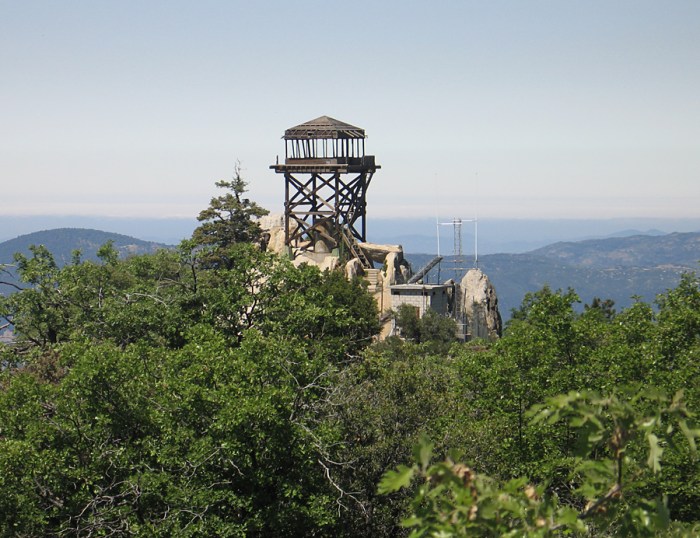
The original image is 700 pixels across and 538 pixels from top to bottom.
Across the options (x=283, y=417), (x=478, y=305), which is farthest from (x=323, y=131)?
(x=283, y=417)

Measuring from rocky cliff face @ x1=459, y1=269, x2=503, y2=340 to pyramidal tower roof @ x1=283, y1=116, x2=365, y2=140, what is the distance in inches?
418

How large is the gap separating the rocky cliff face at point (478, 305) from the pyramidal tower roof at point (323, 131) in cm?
1061

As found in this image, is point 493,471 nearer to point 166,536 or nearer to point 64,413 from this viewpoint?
point 166,536

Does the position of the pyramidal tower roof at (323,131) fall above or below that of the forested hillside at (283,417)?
above

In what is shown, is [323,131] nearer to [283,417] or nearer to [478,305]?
[478,305]

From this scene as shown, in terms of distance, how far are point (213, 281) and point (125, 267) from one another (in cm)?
527

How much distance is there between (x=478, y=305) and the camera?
5031 centimetres

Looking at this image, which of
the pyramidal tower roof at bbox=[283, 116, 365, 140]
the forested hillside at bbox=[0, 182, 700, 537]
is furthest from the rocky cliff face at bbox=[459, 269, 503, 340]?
the forested hillside at bbox=[0, 182, 700, 537]

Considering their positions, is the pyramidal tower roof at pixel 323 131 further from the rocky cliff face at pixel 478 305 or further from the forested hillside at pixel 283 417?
the forested hillside at pixel 283 417

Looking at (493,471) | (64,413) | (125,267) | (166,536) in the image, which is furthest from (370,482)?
(125,267)

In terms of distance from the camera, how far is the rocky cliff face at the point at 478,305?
50.1 metres

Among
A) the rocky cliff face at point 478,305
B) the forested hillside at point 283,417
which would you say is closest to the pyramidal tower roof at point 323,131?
the rocky cliff face at point 478,305

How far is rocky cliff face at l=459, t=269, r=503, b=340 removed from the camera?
50062 millimetres

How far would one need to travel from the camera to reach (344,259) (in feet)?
153
